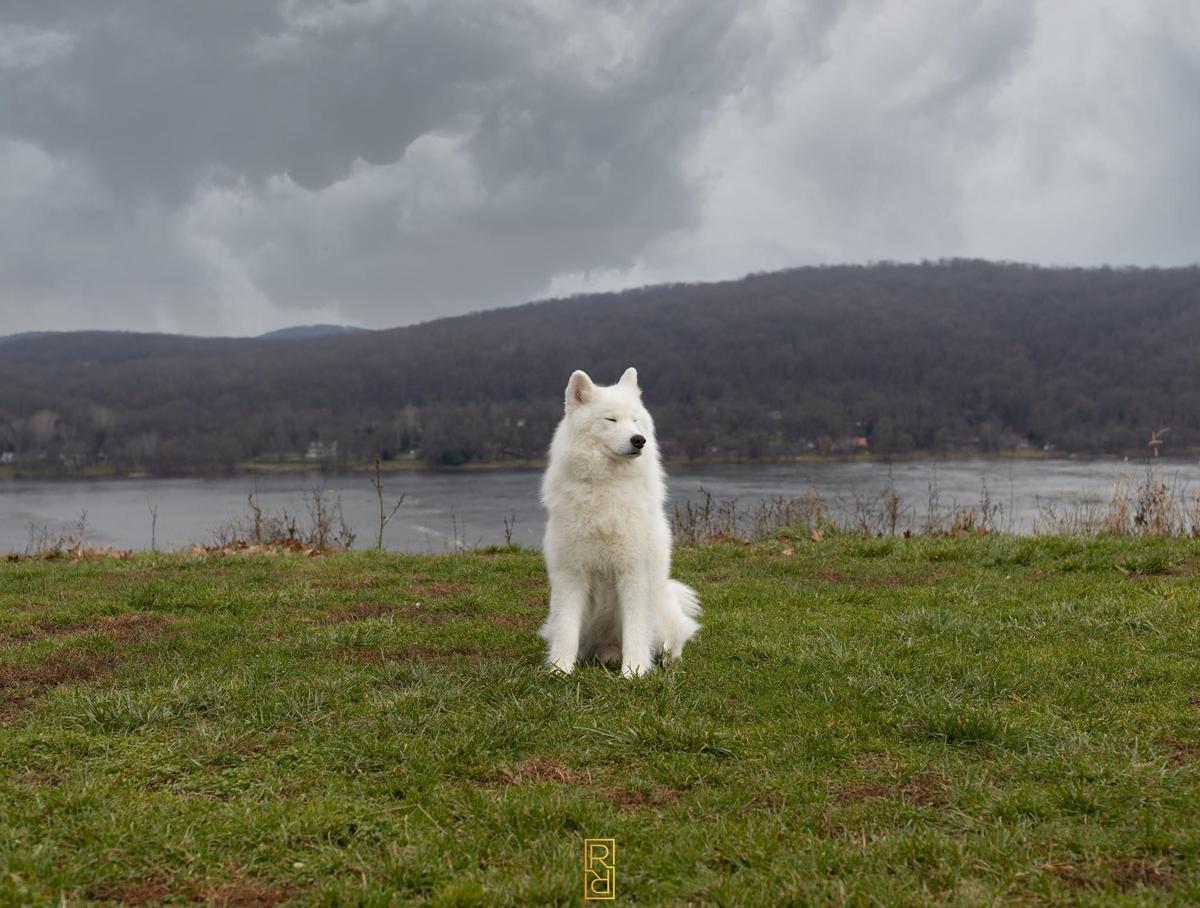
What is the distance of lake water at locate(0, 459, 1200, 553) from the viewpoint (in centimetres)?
2538

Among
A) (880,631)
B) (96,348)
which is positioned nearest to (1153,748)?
(880,631)

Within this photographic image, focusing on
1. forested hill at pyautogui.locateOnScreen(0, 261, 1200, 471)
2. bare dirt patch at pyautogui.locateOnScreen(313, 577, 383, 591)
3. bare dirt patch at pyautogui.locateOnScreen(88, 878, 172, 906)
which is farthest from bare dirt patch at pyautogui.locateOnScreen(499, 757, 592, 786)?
forested hill at pyautogui.locateOnScreen(0, 261, 1200, 471)

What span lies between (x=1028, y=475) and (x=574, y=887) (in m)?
44.3

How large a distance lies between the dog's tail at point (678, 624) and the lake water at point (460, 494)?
41.5 ft

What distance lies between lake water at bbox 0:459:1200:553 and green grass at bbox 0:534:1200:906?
1254 centimetres

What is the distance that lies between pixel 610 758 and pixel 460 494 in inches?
1556

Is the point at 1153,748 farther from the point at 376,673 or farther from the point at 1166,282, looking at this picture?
the point at 1166,282

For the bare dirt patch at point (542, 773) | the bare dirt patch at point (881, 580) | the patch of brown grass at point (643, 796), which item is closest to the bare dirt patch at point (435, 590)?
the bare dirt patch at point (881, 580)

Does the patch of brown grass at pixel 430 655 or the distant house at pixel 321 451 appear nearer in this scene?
the patch of brown grass at pixel 430 655

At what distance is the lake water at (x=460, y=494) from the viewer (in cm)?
2538

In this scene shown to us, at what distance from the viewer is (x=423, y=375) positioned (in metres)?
82.6

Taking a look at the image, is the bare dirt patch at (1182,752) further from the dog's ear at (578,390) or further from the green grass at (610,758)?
the dog's ear at (578,390)

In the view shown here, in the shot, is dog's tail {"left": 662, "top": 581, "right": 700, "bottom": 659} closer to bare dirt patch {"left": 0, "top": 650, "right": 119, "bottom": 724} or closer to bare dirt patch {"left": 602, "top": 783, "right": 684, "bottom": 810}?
bare dirt patch {"left": 602, "top": 783, "right": 684, "bottom": 810}

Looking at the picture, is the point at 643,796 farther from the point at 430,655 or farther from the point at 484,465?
the point at 484,465
